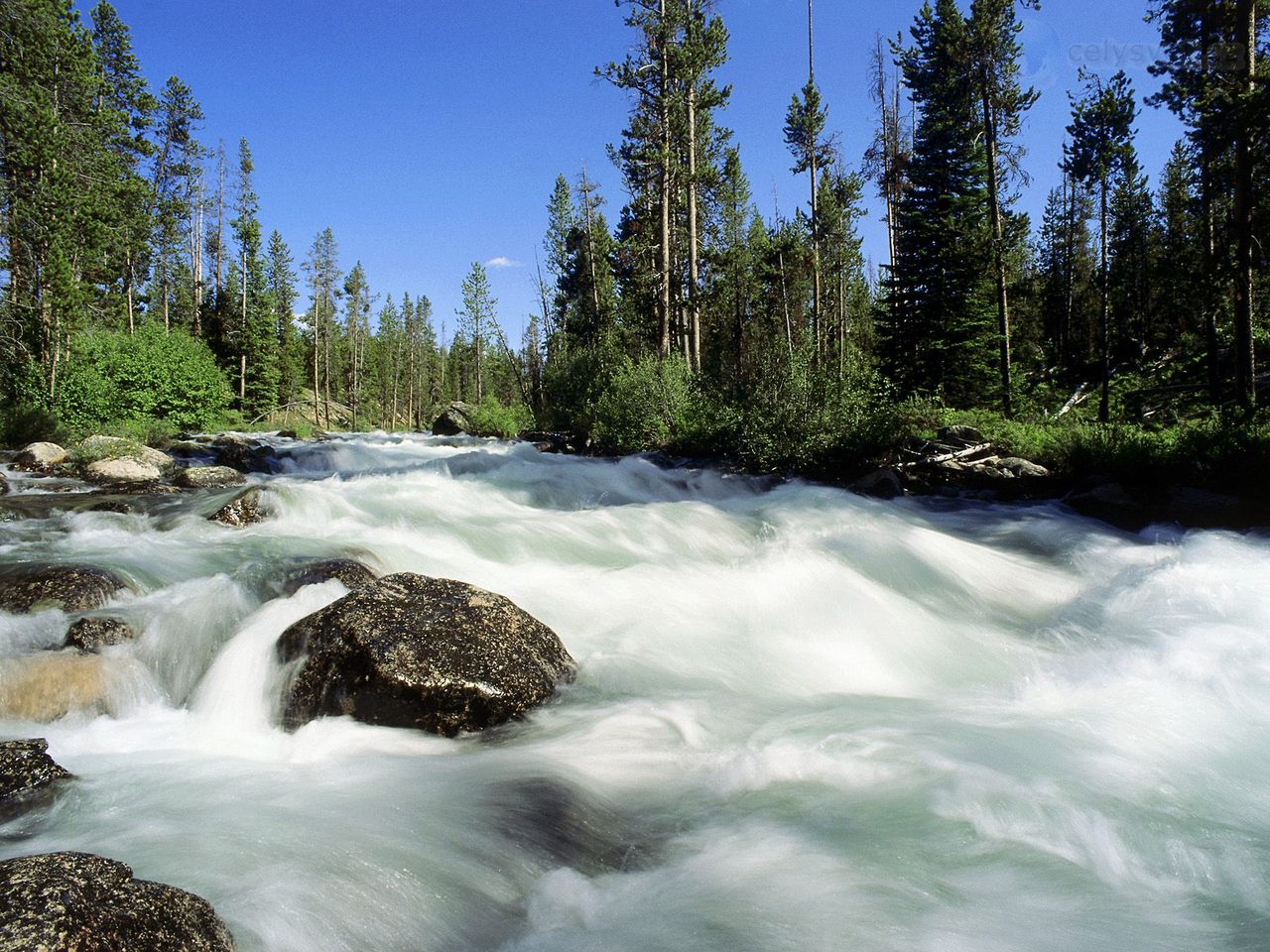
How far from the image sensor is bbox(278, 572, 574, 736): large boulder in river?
15.9 feet

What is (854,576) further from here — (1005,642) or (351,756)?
(351,756)

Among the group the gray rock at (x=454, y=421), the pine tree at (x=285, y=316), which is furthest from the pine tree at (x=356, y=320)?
the gray rock at (x=454, y=421)

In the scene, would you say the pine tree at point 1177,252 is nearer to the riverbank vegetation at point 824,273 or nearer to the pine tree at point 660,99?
the riverbank vegetation at point 824,273

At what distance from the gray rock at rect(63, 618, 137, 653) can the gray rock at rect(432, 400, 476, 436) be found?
33226 millimetres

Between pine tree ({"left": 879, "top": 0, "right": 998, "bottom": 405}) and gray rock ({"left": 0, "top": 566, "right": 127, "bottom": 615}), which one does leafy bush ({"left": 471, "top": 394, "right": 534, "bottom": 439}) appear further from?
gray rock ({"left": 0, "top": 566, "right": 127, "bottom": 615})

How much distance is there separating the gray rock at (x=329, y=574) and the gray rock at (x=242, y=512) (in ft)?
12.2

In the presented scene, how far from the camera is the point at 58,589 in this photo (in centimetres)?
624

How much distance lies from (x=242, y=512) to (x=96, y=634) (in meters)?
5.03

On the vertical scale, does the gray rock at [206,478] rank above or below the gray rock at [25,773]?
above

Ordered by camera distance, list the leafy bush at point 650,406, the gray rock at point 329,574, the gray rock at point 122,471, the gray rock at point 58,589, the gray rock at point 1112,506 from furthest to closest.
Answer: the leafy bush at point 650,406 < the gray rock at point 122,471 < the gray rock at point 1112,506 < the gray rock at point 329,574 < the gray rock at point 58,589

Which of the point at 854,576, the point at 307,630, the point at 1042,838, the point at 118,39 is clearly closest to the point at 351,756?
the point at 307,630

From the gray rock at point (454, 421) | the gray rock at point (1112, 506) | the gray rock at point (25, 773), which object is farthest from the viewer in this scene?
the gray rock at point (454, 421)

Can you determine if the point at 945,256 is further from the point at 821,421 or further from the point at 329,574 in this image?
the point at 329,574

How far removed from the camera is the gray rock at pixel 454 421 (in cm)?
3900
